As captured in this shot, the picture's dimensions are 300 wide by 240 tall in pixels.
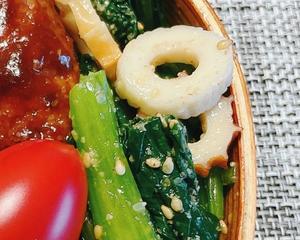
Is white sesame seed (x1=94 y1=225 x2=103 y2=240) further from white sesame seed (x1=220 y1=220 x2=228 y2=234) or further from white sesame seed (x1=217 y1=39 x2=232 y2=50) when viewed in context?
white sesame seed (x1=217 y1=39 x2=232 y2=50)

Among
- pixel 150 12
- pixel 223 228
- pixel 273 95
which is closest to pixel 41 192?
pixel 223 228

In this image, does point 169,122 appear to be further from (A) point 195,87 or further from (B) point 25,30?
(B) point 25,30

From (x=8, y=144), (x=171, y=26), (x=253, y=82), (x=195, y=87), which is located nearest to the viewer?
(x=8, y=144)

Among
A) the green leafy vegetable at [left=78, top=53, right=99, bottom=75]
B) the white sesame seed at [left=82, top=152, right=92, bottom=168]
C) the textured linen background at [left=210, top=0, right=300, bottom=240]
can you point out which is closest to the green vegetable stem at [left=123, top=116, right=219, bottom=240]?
the white sesame seed at [left=82, top=152, right=92, bottom=168]

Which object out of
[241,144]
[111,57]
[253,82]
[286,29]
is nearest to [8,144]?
[111,57]

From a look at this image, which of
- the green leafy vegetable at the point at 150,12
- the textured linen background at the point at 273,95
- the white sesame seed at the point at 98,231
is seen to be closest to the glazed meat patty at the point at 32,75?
the white sesame seed at the point at 98,231

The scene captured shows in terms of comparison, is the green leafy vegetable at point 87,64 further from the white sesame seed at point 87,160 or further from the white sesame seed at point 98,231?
the white sesame seed at point 98,231
